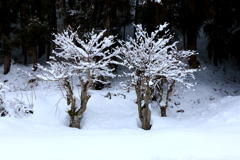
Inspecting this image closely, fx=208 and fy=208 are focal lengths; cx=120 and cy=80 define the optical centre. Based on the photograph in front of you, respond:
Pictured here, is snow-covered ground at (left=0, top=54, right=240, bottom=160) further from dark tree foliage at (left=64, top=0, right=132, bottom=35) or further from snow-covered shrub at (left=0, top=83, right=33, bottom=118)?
dark tree foliage at (left=64, top=0, right=132, bottom=35)

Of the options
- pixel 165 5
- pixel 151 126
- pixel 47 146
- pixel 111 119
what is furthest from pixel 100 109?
pixel 165 5

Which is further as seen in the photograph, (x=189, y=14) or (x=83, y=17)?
(x=189, y=14)

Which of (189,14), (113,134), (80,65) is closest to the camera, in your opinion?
(113,134)

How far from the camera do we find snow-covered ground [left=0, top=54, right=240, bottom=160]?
2.87 m

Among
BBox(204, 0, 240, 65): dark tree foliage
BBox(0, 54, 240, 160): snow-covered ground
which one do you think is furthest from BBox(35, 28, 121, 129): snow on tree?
BBox(204, 0, 240, 65): dark tree foliage

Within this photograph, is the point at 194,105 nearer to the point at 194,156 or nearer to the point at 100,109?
the point at 100,109

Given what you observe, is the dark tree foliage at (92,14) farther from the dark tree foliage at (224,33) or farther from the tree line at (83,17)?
the dark tree foliage at (224,33)

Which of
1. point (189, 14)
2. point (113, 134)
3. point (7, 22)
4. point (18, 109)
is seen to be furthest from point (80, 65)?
point (189, 14)

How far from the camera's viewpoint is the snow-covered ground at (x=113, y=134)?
2873 millimetres

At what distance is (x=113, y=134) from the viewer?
388cm

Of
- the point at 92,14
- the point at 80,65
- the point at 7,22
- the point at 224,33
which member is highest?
the point at 224,33

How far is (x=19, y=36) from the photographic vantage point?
9477 mm

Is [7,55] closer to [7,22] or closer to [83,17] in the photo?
[7,22]

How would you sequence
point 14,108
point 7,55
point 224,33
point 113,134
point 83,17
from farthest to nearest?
point 224,33
point 7,55
point 83,17
point 14,108
point 113,134
